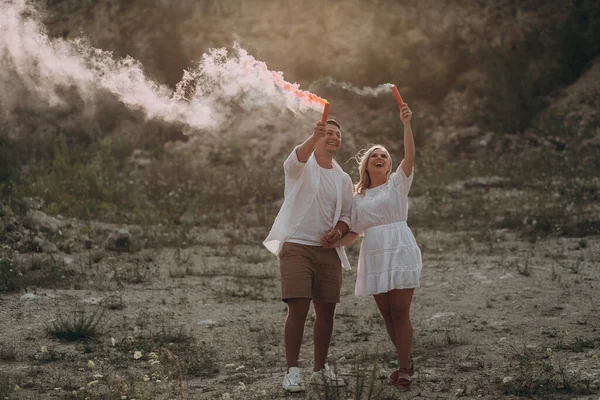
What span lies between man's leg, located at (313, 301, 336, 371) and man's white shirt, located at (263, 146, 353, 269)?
0.36 meters

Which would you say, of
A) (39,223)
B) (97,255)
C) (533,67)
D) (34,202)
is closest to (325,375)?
(97,255)

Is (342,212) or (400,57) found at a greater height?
(400,57)

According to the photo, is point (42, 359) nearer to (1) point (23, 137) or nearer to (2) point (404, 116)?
(2) point (404, 116)

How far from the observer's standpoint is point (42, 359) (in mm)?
5520

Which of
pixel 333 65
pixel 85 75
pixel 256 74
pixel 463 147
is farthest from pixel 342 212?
pixel 333 65

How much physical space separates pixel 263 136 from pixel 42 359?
1220 centimetres

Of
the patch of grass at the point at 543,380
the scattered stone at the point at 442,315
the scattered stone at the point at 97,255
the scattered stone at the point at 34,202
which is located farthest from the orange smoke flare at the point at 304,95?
the scattered stone at the point at 34,202

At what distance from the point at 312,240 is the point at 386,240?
0.48 metres

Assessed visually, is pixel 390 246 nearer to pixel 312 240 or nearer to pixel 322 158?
pixel 312 240

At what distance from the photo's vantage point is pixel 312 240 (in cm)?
490

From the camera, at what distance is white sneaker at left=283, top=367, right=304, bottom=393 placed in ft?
15.2

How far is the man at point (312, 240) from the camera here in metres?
4.77

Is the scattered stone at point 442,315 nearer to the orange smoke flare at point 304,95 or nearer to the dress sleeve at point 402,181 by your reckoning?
the dress sleeve at point 402,181

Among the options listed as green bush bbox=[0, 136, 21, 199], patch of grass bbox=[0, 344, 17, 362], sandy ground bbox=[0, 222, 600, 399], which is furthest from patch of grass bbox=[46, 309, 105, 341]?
green bush bbox=[0, 136, 21, 199]
